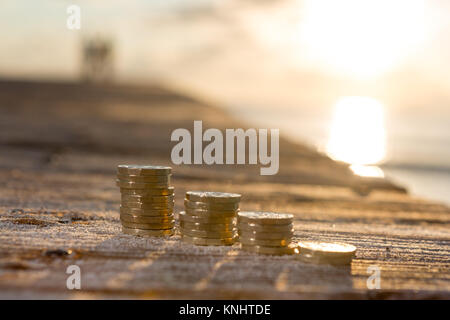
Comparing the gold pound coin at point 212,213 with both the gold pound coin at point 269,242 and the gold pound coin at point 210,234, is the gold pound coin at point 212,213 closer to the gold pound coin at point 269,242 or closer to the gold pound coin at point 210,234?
the gold pound coin at point 210,234

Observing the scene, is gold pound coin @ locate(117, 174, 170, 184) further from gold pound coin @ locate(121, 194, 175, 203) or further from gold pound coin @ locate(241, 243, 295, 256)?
gold pound coin @ locate(241, 243, 295, 256)

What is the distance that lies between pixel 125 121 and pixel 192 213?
1582cm

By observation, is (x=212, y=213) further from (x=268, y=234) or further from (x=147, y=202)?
(x=147, y=202)

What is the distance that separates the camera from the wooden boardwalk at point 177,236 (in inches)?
134

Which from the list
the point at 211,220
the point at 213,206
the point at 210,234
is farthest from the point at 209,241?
the point at 213,206

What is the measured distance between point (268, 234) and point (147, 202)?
1.02 meters

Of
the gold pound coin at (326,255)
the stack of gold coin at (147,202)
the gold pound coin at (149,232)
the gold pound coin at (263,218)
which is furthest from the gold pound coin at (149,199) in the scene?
the gold pound coin at (326,255)

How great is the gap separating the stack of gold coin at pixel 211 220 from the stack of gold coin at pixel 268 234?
0.58 ft

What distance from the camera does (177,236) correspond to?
4.58m
